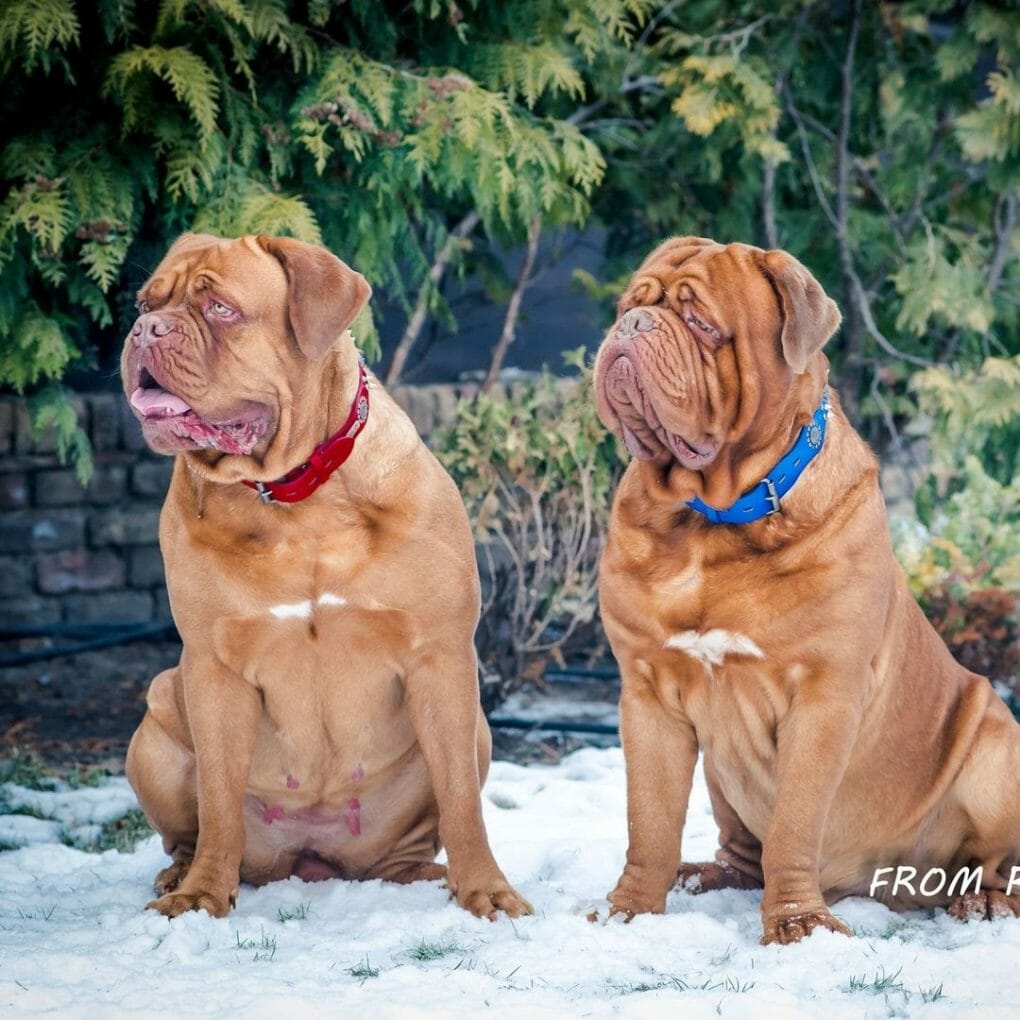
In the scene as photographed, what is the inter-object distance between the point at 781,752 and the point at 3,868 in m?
2.12

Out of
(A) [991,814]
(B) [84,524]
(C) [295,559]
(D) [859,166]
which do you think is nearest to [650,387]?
(C) [295,559]

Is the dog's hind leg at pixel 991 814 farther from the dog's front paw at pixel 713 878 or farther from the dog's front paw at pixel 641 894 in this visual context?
the dog's front paw at pixel 641 894

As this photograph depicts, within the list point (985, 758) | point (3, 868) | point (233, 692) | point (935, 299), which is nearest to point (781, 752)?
point (985, 758)

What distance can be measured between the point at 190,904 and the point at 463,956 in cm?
69

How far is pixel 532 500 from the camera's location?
558 centimetres

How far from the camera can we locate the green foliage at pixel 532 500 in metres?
5.50

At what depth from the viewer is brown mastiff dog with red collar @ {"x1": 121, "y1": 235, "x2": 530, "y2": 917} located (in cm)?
339

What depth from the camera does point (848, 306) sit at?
7598 mm

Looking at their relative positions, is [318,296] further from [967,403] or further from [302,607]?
[967,403]

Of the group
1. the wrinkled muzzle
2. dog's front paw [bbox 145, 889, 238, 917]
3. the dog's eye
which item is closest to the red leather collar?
the wrinkled muzzle

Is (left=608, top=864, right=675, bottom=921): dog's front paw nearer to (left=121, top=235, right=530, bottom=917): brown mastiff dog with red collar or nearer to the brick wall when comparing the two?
(left=121, top=235, right=530, bottom=917): brown mastiff dog with red collar

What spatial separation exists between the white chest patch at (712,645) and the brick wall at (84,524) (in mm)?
4267

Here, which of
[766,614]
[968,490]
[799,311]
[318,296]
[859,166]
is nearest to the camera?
[799,311]

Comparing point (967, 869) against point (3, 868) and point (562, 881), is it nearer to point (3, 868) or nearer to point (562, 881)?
point (562, 881)
